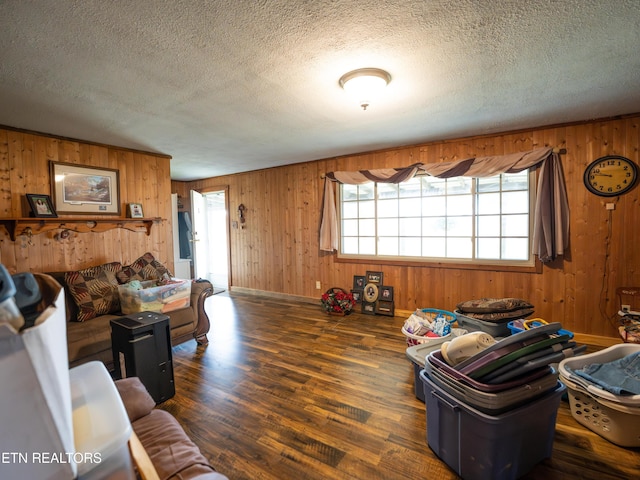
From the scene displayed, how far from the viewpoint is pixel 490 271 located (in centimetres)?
342

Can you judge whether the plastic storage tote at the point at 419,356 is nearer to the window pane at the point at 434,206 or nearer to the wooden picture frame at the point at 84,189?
the window pane at the point at 434,206

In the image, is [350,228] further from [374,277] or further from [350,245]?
[374,277]

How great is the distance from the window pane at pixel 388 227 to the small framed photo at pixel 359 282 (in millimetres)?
681

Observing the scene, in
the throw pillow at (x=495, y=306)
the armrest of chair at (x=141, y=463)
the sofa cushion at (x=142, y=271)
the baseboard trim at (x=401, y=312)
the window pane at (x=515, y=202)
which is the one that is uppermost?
the window pane at (x=515, y=202)

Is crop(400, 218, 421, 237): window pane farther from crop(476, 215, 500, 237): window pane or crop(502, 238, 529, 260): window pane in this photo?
crop(502, 238, 529, 260): window pane

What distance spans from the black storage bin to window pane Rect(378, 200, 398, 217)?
118 inches

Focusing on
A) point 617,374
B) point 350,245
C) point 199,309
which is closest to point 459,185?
point 350,245

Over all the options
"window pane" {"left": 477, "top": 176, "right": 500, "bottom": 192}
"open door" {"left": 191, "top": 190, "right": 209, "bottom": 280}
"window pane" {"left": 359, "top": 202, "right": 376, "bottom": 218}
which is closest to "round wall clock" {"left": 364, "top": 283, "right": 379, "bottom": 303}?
"window pane" {"left": 359, "top": 202, "right": 376, "bottom": 218}

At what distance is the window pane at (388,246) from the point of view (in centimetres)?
409

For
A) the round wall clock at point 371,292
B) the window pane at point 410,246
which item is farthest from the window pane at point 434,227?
the round wall clock at point 371,292

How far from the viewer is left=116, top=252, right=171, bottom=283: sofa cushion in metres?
3.12

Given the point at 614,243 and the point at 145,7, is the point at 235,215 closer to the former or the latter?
the point at 145,7

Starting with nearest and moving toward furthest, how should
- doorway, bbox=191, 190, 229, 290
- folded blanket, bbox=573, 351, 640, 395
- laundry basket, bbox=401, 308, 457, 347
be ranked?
folded blanket, bbox=573, 351, 640, 395 < laundry basket, bbox=401, 308, 457, 347 < doorway, bbox=191, 190, 229, 290

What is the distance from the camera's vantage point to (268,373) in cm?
251
